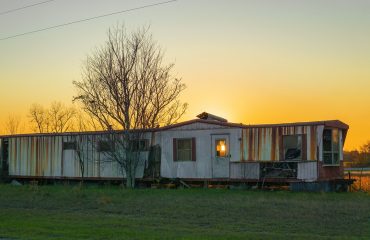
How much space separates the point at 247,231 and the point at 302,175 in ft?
40.7

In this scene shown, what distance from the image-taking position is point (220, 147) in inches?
1117

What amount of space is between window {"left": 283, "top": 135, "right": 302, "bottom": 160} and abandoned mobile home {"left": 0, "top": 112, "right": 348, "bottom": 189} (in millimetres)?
46

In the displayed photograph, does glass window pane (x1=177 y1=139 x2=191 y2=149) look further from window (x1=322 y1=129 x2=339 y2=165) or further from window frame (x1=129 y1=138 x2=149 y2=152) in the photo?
window (x1=322 y1=129 x2=339 y2=165)

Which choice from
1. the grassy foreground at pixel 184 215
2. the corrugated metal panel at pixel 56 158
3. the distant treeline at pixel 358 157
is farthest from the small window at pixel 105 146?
the distant treeline at pixel 358 157

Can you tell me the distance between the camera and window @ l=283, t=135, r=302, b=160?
86.0ft

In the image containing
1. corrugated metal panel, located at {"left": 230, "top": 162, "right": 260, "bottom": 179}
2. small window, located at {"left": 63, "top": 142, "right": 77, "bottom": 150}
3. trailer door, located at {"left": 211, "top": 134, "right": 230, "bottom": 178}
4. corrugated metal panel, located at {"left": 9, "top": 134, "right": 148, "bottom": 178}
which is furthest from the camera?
small window, located at {"left": 63, "top": 142, "right": 77, "bottom": 150}

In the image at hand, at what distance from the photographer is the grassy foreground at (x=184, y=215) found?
13645mm

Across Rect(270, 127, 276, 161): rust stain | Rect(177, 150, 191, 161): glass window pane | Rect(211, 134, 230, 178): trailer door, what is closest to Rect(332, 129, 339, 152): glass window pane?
Rect(270, 127, 276, 161): rust stain

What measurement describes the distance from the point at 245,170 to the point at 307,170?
10.2 ft

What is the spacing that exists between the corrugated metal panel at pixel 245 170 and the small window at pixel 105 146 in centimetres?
701

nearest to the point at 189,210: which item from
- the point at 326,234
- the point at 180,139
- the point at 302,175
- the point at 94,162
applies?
the point at 326,234

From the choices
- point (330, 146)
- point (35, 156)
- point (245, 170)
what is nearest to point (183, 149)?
point (245, 170)

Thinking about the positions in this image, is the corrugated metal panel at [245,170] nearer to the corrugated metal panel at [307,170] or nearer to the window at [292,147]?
the window at [292,147]

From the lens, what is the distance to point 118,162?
30547 mm
